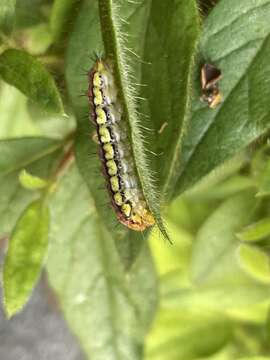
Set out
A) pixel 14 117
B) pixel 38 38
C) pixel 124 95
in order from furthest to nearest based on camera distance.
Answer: pixel 14 117 → pixel 38 38 → pixel 124 95

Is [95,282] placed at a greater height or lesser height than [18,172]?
lesser

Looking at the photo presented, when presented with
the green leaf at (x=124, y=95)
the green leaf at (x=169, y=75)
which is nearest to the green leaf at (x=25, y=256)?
the green leaf at (x=169, y=75)

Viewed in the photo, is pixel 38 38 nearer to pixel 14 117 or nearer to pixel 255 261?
pixel 14 117

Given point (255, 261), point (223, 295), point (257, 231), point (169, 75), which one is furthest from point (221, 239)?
point (169, 75)

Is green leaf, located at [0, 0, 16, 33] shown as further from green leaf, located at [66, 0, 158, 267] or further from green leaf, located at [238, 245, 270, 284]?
green leaf, located at [238, 245, 270, 284]

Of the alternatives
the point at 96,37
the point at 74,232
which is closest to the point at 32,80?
the point at 96,37

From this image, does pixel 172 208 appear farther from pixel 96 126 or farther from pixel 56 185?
pixel 96 126

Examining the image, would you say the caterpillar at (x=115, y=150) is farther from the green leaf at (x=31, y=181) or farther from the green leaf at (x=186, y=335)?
the green leaf at (x=186, y=335)
